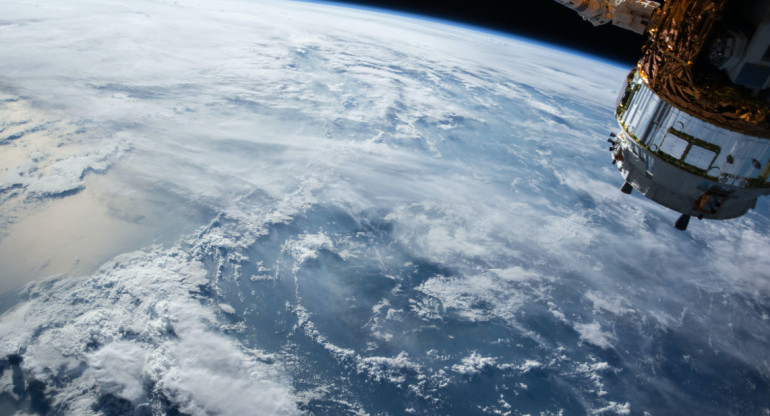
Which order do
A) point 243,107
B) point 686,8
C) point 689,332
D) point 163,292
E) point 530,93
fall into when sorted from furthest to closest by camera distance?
point 530,93 → point 243,107 → point 689,332 → point 163,292 → point 686,8

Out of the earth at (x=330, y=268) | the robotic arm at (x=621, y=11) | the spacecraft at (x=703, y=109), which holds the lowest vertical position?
the earth at (x=330, y=268)

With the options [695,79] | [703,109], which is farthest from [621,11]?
[703,109]

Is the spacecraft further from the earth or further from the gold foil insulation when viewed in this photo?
the earth

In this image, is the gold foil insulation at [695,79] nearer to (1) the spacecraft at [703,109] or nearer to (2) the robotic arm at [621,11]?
(1) the spacecraft at [703,109]

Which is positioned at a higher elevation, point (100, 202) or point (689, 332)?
point (689, 332)

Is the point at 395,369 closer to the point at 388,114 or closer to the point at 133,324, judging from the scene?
the point at 133,324

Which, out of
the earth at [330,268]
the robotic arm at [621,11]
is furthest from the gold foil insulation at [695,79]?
the earth at [330,268]

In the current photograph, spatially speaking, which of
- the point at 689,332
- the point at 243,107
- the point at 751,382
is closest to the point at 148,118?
the point at 243,107
